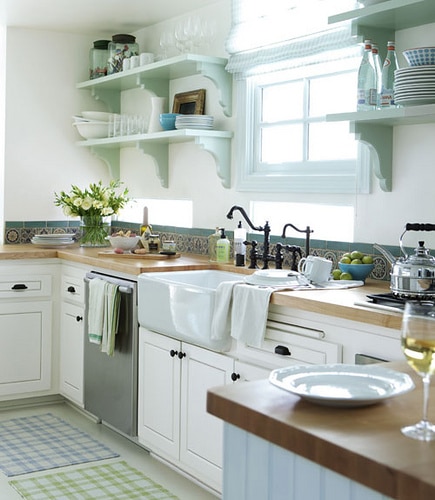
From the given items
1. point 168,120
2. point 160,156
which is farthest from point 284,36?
point 160,156

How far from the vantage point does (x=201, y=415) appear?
11.0 ft

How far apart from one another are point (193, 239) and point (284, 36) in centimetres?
139

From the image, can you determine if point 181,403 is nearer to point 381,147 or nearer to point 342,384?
point 381,147

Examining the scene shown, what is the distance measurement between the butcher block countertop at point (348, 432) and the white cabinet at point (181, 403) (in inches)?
68.2

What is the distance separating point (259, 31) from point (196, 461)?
6.88 feet

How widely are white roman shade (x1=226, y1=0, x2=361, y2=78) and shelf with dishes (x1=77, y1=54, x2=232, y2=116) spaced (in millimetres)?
113

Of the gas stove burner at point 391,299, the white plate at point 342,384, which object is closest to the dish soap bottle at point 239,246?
the gas stove burner at point 391,299

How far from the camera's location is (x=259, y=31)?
398 cm

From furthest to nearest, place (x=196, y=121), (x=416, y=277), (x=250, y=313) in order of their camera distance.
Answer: (x=196, y=121)
(x=250, y=313)
(x=416, y=277)

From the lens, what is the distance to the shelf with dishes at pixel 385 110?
284 cm

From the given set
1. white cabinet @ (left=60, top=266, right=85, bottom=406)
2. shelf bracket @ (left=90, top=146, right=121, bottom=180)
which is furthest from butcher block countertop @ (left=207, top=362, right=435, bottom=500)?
shelf bracket @ (left=90, top=146, right=121, bottom=180)

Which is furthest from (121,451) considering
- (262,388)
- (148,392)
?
(262,388)

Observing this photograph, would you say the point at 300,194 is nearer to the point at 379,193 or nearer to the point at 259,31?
the point at 379,193

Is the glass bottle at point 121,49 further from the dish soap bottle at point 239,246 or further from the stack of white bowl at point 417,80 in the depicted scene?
the stack of white bowl at point 417,80
